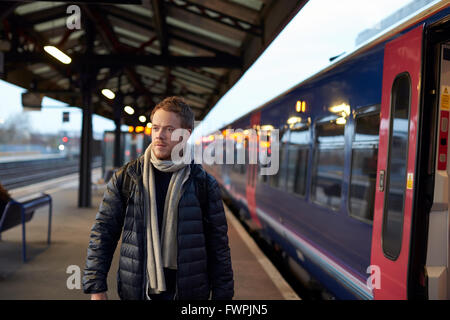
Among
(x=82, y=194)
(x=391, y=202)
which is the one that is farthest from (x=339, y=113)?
(x=82, y=194)

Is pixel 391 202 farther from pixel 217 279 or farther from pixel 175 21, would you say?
pixel 175 21

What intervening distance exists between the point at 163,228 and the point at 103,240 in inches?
13.3

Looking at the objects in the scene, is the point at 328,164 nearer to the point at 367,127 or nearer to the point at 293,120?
the point at 367,127

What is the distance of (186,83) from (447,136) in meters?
14.2

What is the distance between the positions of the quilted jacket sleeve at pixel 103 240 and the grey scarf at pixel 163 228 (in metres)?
0.21

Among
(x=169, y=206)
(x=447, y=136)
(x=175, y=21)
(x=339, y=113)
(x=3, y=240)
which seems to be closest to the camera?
(x=169, y=206)

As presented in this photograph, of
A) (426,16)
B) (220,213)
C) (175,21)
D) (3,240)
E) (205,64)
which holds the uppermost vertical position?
(175,21)

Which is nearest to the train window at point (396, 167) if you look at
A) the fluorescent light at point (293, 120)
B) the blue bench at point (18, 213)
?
the fluorescent light at point (293, 120)

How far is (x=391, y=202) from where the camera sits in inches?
137

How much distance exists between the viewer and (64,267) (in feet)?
19.3

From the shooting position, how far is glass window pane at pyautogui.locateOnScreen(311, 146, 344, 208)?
16.7 ft

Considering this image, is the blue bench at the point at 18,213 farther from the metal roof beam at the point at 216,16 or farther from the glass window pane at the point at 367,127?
the glass window pane at the point at 367,127

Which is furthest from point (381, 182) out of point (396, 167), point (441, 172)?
point (441, 172)

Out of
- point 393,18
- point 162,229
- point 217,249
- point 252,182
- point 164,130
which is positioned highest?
point 393,18
